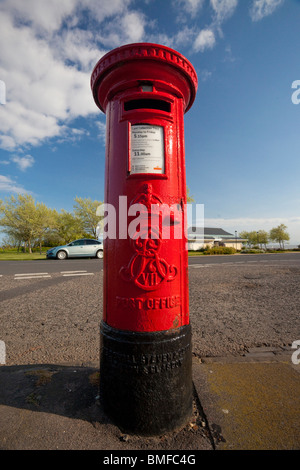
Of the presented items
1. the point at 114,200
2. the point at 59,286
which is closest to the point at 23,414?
the point at 114,200

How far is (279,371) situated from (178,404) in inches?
49.7

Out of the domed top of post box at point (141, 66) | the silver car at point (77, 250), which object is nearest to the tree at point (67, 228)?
the silver car at point (77, 250)

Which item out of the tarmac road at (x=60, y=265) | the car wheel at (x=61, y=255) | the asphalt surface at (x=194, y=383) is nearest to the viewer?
the asphalt surface at (x=194, y=383)

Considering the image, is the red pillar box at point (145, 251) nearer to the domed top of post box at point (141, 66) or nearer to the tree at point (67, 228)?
the domed top of post box at point (141, 66)

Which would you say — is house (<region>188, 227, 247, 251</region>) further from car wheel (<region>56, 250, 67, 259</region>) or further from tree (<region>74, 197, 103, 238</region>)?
car wheel (<region>56, 250, 67, 259</region>)

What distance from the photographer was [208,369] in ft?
7.94

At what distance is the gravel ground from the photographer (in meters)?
2.94

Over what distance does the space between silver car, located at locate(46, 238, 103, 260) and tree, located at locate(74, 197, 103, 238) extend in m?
25.0

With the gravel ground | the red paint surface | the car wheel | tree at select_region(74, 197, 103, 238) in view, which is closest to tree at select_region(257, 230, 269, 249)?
tree at select_region(74, 197, 103, 238)

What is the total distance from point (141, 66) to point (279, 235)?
7198 cm

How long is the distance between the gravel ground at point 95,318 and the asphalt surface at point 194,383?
2 cm

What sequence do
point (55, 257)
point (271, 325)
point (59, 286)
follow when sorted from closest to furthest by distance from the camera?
point (271, 325) < point (59, 286) < point (55, 257)

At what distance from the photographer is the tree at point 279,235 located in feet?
210
